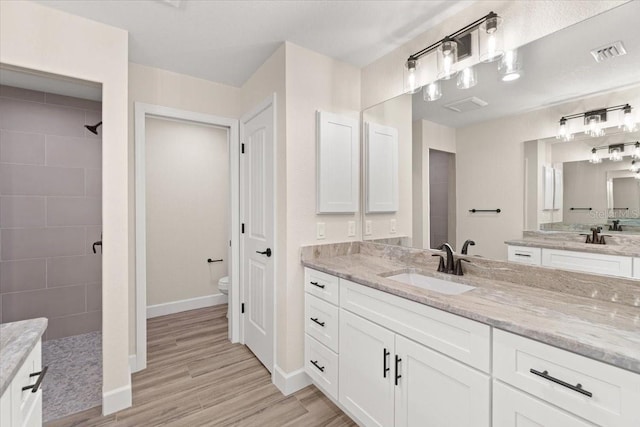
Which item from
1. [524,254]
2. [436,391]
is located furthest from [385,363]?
[524,254]

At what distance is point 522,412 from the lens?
972 millimetres

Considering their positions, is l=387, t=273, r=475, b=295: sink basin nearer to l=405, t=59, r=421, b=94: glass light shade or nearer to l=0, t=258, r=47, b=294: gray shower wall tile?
l=405, t=59, r=421, b=94: glass light shade

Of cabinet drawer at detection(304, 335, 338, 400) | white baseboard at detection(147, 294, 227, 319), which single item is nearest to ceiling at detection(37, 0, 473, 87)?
cabinet drawer at detection(304, 335, 338, 400)

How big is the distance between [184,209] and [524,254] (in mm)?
3565

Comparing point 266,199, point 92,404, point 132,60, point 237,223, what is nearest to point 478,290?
point 266,199

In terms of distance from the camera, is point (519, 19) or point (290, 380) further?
point (290, 380)

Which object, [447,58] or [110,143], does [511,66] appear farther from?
[110,143]

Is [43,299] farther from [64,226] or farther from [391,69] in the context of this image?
[391,69]

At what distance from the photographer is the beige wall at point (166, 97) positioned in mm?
2371

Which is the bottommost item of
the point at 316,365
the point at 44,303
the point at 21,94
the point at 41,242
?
the point at 316,365

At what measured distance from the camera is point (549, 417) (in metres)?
0.92

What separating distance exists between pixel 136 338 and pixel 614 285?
119 inches

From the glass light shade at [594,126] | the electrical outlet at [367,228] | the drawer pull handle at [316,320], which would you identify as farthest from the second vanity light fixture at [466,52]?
the drawer pull handle at [316,320]

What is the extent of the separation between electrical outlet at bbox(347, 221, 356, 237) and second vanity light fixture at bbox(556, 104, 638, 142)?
4.57 feet
